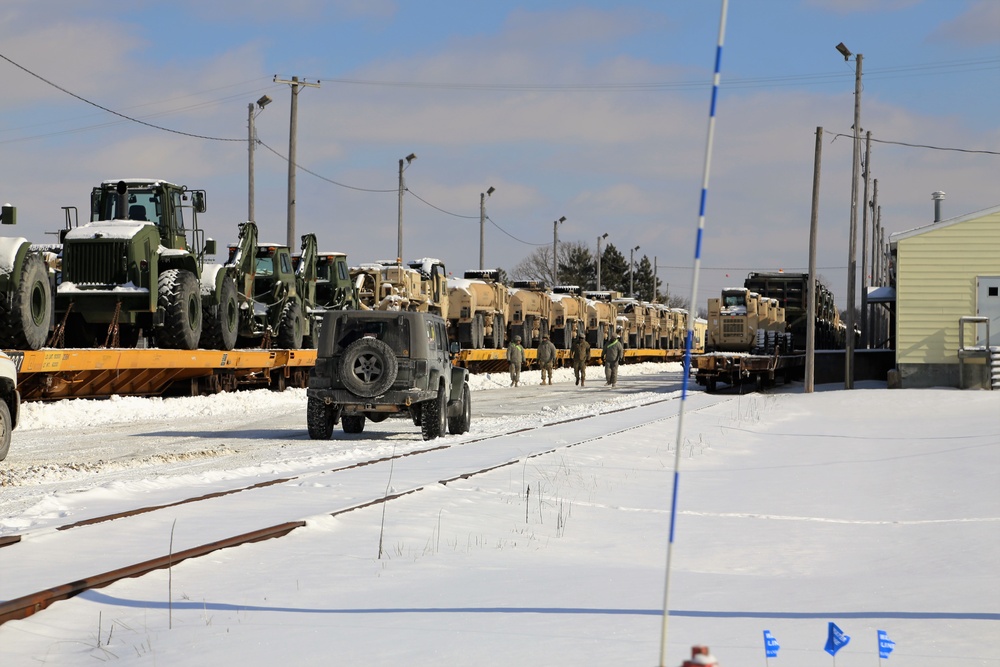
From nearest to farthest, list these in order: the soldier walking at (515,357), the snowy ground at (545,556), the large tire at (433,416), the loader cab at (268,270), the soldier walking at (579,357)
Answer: the snowy ground at (545,556) → the large tire at (433,416) → the loader cab at (268,270) → the soldier walking at (515,357) → the soldier walking at (579,357)

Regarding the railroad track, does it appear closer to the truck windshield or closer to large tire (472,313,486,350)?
the truck windshield

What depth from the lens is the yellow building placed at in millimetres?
33281

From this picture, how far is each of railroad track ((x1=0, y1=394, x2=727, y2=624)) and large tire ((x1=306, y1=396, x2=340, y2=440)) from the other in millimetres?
2364

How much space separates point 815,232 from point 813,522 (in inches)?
1000

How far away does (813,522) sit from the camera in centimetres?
1105

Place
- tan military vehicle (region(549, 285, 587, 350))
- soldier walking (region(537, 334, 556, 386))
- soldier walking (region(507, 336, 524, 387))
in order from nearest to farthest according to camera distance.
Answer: soldier walking (region(507, 336, 524, 387)), soldier walking (region(537, 334, 556, 386)), tan military vehicle (region(549, 285, 587, 350))

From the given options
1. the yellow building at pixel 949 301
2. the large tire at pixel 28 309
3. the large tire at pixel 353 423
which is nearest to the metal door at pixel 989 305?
the yellow building at pixel 949 301

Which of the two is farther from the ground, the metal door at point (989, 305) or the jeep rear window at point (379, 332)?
the metal door at point (989, 305)

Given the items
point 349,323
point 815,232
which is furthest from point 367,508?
point 815,232

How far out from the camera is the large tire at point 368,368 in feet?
56.7

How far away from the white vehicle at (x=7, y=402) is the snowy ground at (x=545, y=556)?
0.31 metres

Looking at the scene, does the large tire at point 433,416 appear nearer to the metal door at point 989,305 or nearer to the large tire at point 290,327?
the large tire at point 290,327

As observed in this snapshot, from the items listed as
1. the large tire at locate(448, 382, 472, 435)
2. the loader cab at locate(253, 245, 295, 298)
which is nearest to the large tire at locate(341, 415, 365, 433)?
the large tire at locate(448, 382, 472, 435)

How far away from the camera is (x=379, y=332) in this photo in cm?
1784
